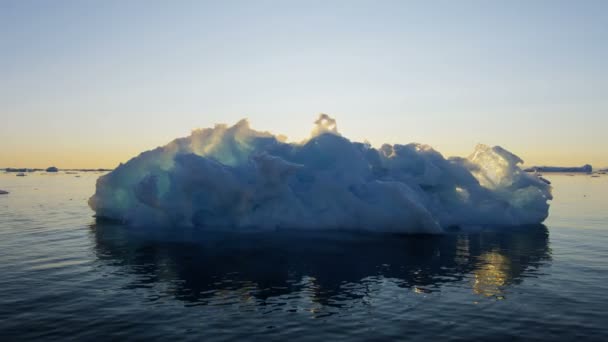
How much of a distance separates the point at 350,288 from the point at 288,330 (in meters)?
4.69

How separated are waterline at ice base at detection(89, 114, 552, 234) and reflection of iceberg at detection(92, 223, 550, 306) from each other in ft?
7.98

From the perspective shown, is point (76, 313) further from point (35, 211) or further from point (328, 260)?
point (35, 211)

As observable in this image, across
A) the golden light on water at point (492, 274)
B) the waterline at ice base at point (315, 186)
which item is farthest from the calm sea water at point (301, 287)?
the waterline at ice base at point (315, 186)

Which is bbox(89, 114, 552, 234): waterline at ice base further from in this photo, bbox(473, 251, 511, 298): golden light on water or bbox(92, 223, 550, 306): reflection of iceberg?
bbox(473, 251, 511, 298): golden light on water

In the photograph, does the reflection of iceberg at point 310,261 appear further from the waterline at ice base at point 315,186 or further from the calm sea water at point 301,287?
the waterline at ice base at point 315,186

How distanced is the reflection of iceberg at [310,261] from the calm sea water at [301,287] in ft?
0.21

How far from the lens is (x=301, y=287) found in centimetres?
1647

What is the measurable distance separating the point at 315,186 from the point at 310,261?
11.8 meters

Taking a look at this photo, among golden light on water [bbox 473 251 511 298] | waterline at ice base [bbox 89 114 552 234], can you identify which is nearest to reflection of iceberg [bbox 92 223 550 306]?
golden light on water [bbox 473 251 511 298]

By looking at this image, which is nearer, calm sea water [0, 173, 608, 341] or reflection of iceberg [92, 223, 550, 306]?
calm sea water [0, 173, 608, 341]

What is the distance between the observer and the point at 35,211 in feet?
153

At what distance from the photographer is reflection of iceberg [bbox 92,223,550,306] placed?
16438mm

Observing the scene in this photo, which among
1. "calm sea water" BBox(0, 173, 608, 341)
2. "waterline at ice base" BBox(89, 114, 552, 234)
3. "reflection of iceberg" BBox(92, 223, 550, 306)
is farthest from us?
"waterline at ice base" BBox(89, 114, 552, 234)

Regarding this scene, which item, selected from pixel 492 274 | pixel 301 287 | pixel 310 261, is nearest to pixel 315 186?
pixel 310 261
